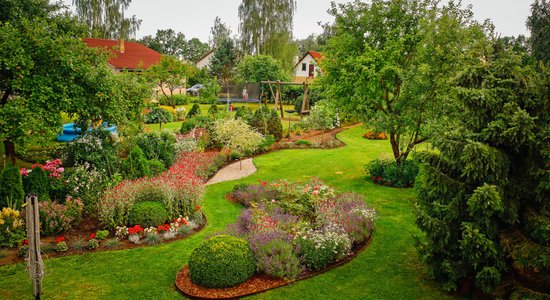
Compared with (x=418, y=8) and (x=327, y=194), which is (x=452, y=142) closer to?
(x=327, y=194)

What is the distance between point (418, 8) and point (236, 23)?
127ft

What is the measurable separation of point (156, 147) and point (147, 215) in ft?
20.8

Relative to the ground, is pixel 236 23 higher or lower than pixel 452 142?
higher

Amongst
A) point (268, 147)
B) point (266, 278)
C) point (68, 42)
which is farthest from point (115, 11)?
point (266, 278)

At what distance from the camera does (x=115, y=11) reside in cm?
5322

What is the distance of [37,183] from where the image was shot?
10070 millimetres

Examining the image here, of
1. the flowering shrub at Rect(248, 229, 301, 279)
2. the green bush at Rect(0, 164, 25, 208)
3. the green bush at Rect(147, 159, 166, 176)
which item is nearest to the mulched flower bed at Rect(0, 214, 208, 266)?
the green bush at Rect(0, 164, 25, 208)

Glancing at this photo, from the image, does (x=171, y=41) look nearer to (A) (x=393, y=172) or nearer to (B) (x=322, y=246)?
(A) (x=393, y=172)

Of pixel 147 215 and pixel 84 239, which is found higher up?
pixel 147 215

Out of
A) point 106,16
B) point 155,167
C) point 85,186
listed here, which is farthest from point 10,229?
point 106,16

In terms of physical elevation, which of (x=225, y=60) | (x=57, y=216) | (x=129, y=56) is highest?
(x=225, y=60)

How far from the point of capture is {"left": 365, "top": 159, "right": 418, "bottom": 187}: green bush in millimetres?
14195

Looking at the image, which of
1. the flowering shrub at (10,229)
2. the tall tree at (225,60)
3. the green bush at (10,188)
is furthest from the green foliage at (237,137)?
the tall tree at (225,60)

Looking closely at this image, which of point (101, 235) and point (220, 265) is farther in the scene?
point (101, 235)
